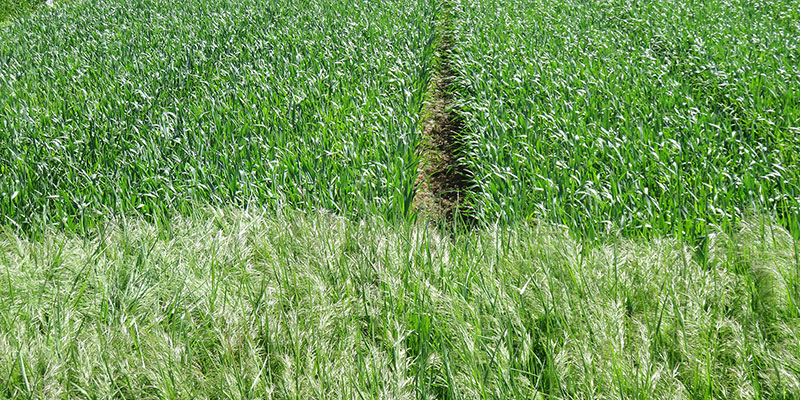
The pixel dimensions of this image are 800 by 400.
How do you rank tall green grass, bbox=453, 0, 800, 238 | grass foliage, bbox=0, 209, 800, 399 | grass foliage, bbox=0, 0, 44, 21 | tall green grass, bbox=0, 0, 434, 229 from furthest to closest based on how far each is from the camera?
grass foliage, bbox=0, 0, 44, 21, tall green grass, bbox=0, 0, 434, 229, tall green grass, bbox=453, 0, 800, 238, grass foliage, bbox=0, 209, 800, 399

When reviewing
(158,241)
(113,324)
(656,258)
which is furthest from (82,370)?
(656,258)

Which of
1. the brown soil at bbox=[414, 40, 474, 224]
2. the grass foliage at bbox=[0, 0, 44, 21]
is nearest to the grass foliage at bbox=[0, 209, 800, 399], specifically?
the brown soil at bbox=[414, 40, 474, 224]

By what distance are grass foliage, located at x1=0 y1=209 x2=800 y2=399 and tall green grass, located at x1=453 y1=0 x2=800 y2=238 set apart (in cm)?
45

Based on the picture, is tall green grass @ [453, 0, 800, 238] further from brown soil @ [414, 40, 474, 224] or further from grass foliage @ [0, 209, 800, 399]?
grass foliage @ [0, 209, 800, 399]

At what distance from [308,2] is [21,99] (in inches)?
252

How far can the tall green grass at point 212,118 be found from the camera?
3.72 meters

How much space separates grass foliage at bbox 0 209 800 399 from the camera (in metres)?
1.98

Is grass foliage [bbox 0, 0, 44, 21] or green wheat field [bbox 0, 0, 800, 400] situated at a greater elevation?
grass foliage [bbox 0, 0, 44, 21]

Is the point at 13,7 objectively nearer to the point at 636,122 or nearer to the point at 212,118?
the point at 212,118

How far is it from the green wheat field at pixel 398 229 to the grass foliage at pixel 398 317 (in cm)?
1

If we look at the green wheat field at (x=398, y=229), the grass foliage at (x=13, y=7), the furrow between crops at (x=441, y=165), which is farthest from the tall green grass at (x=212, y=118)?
the grass foliage at (x=13, y=7)

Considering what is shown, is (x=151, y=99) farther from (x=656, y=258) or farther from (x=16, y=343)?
(x=656, y=258)

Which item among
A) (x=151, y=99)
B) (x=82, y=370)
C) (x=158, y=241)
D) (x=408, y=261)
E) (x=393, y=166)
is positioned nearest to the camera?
(x=82, y=370)

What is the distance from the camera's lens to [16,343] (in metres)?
2.14
